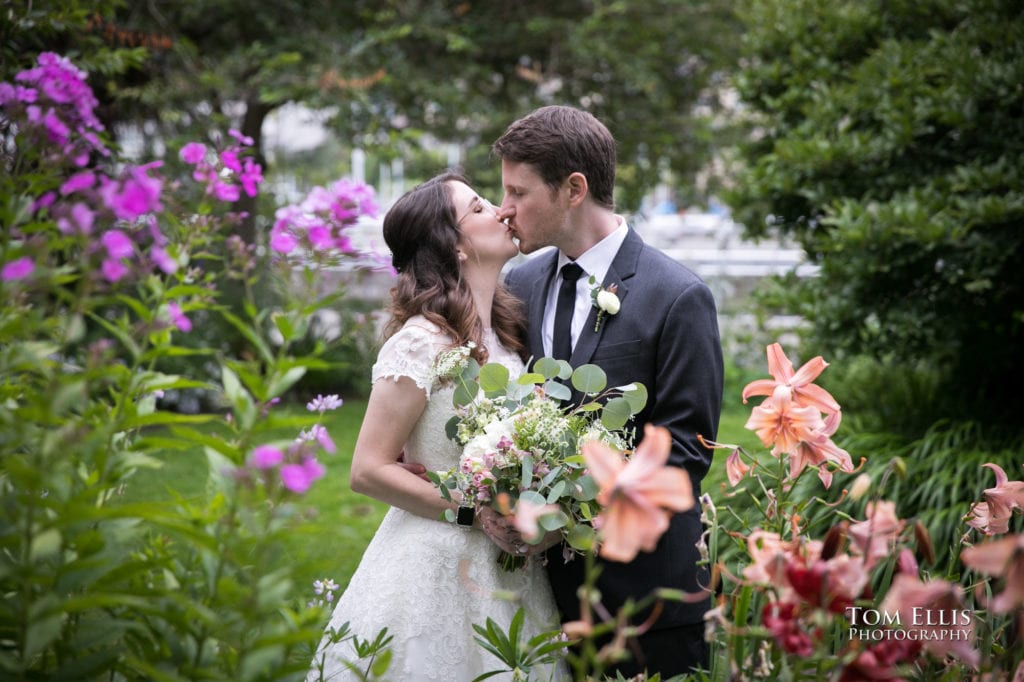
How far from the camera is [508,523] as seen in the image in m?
2.34

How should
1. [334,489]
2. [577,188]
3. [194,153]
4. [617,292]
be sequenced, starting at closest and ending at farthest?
[194,153] → [617,292] → [577,188] → [334,489]

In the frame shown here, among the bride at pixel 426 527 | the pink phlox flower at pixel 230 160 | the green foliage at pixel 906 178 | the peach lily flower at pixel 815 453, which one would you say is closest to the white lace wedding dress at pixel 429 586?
the bride at pixel 426 527

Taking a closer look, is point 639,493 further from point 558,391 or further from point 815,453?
point 558,391

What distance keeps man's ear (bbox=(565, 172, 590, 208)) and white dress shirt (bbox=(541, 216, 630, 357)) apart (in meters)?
0.17

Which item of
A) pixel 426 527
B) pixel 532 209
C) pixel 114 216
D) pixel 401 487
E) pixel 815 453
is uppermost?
pixel 114 216

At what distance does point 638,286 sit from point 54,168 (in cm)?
181

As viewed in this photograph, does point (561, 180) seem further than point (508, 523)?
Yes

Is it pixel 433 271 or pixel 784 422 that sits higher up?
pixel 784 422

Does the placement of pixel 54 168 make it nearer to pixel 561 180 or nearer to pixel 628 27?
pixel 561 180

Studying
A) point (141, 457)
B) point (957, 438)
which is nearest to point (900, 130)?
point (957, 438)

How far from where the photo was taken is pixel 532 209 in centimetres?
300

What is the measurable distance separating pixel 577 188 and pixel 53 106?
1.75 meters

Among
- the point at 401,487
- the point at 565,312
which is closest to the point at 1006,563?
the point at 401,487

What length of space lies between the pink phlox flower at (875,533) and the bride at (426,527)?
124 cm
